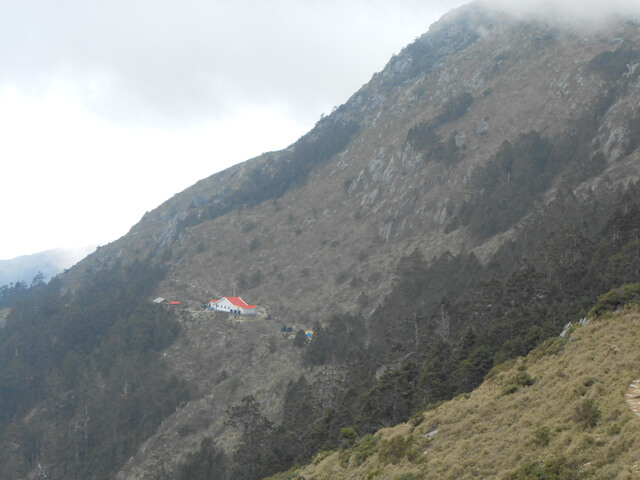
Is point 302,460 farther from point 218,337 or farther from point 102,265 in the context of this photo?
point 102,265

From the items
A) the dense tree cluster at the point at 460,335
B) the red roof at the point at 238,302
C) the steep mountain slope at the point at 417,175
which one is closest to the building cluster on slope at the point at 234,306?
the red roof at the point at 238,302

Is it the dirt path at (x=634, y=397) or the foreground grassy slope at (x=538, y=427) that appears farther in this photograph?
the dirt path at (x=634, y=397)

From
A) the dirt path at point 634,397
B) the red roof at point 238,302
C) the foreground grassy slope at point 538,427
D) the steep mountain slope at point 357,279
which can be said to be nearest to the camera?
the foreground grassy slope at point 538,427

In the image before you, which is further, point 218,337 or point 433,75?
point 433,75

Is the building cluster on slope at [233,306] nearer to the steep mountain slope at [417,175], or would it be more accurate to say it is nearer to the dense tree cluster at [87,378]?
the steep mountain slope at [417,175]

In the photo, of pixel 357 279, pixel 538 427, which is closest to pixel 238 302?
pixel 357 279

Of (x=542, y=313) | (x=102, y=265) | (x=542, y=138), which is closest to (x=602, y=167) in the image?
(x=542, y=138)

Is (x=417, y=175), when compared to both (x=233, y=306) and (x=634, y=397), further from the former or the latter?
(x=634, y=397)
